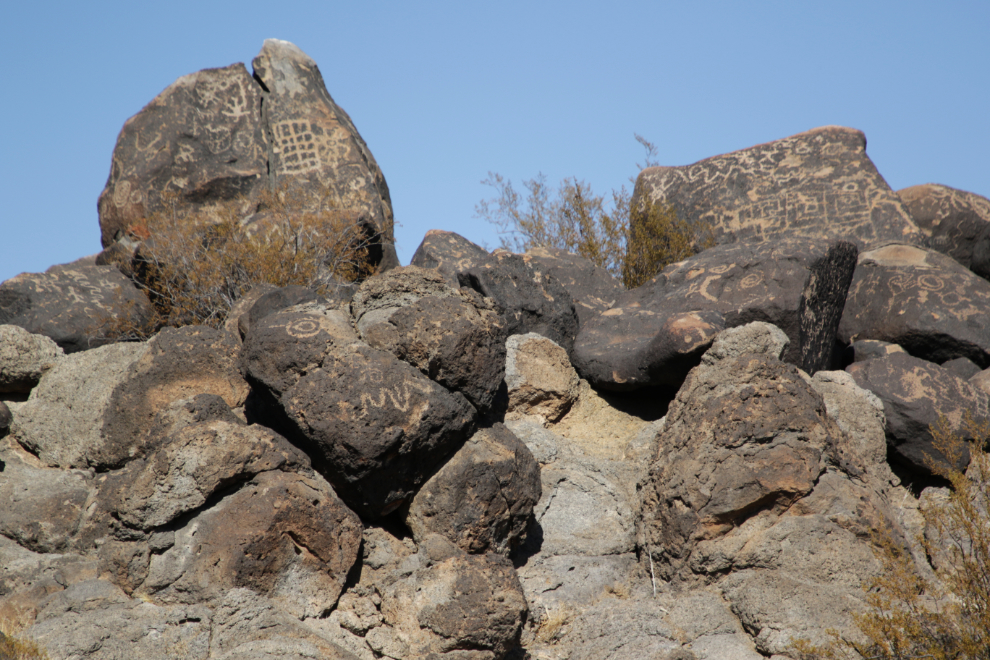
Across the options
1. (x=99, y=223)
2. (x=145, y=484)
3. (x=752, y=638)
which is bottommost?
(x=752, y=638)

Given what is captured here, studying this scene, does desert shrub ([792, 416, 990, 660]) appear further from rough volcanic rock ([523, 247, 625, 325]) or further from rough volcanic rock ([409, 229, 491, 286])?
rough volcanic rock ([409, 229, 491, 286])

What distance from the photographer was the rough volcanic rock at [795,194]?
973cm

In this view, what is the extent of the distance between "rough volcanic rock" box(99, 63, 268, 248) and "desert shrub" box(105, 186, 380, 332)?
0.36 m

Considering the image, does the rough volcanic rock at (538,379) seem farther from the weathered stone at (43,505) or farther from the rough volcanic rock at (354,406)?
the weathered stone at (43,505)

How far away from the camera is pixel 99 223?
10.4 meters

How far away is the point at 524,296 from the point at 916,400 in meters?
3.17

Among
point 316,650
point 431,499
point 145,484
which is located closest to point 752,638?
point 431,499

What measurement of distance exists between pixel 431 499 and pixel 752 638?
6.57 ft

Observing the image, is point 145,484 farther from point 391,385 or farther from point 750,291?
point 750,291

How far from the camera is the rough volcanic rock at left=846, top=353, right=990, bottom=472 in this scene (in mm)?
6086

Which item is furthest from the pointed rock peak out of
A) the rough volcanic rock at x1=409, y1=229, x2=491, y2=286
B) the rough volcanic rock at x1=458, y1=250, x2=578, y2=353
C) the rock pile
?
the rough volcanic rock at x1=458, y1=250, x2=578, y2=353

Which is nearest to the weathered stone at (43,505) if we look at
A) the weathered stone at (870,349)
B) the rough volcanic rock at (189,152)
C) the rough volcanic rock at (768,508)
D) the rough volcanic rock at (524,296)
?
the rough volcanic rock at (524,296)

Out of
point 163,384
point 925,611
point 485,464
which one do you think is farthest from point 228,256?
point 925,611

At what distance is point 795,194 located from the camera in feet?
33.0
